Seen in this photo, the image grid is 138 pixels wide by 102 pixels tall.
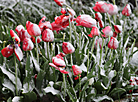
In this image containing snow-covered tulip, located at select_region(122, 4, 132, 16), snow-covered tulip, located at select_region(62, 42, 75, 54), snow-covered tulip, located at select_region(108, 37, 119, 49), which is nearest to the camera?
snow-covered tulip, located at select_region(62, 42, 75, 54)

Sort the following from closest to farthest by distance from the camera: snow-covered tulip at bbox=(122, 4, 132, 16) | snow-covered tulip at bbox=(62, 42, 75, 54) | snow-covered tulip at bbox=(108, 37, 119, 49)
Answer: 1. snow-covered tulip at bbox=(62, 42, 75, 54)
2. snow-covered tulip at bbox=(108, 37, 119, 49)
3. snow-covered tulip at bbox=(122, 4, 132, 16)

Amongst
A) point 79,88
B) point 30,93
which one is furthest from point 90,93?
point 30,93

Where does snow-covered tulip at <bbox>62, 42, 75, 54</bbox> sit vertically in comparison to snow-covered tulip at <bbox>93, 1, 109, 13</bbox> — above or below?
below

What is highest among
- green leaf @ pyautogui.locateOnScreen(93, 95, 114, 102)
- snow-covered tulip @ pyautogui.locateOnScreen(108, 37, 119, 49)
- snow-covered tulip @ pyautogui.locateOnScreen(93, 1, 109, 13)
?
snow-covered tulip @ pyautogui.locateOnScreen(93, 1, 109, 13)

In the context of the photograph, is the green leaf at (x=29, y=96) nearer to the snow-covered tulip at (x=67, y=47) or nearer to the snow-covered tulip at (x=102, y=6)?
the snow-covered tulip at (x=67, y=47)

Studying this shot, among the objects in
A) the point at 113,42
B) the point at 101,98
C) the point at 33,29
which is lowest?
the point at 101,98

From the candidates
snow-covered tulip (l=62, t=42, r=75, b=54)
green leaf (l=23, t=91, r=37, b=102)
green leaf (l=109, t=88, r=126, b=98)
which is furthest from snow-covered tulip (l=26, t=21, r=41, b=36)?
green leaf (l=109, t=88, r=126, b=98)

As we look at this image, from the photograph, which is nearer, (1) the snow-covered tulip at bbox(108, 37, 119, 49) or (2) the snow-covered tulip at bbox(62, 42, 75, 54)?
(2) the snow-covered tulip at bbox(62, 42, 75, 54)

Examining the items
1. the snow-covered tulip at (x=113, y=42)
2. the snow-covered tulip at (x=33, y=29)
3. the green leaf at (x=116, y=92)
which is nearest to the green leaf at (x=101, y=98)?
the green leaf at (x=116, y=92)

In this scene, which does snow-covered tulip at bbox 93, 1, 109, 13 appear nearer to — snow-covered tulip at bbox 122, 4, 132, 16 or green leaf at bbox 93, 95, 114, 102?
snow-covered tulip at bbox 122, 4, 132, 16

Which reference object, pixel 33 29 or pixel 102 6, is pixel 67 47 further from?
pixel 102 6

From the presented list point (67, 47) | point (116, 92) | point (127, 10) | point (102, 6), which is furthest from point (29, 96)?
point (127, 10)

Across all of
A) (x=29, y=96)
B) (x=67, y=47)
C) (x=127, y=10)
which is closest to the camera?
(x=67, y=47)

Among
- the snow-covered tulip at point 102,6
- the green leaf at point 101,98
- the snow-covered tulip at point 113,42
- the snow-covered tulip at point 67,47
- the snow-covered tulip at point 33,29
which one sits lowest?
the green leaf at point 101,98
